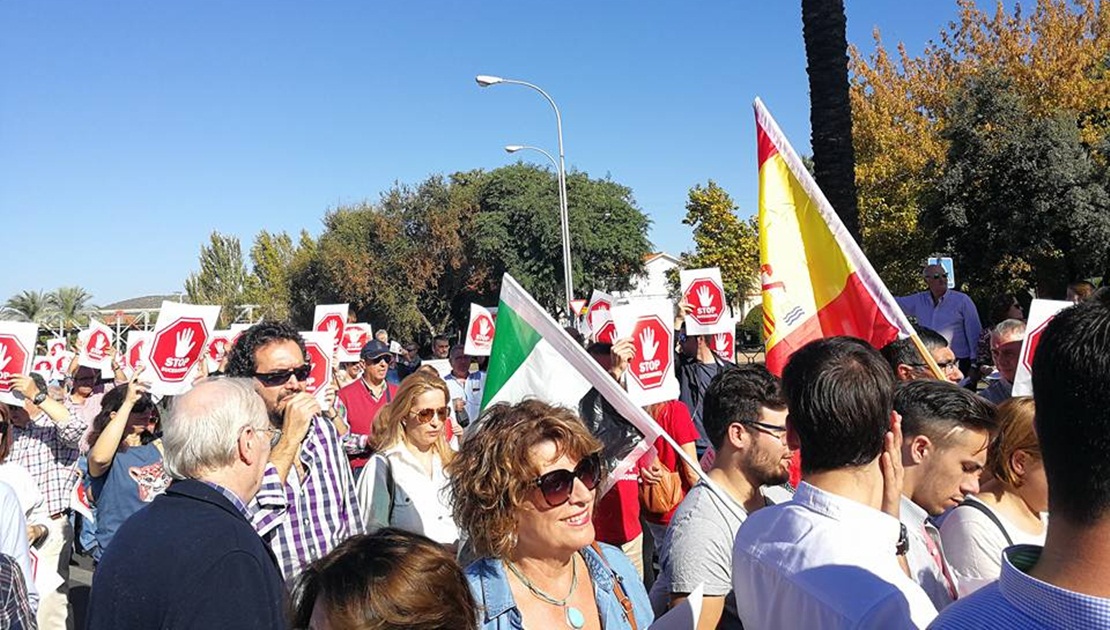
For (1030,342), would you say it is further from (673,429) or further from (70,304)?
(70,304)

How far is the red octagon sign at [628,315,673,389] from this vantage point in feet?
19.6

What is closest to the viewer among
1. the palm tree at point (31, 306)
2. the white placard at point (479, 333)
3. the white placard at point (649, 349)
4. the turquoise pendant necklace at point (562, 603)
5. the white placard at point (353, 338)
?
the turquoise pendant necklace at point (562, 603)

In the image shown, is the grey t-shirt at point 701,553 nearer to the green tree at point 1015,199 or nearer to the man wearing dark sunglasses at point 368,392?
the man wearing dark sunglasses at point 368,392

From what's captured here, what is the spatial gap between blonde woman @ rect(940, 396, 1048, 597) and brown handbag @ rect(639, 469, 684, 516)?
1873 mm

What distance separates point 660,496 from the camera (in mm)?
4727

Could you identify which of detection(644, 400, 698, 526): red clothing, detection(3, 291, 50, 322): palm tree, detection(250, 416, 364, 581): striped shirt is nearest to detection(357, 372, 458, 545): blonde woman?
detection(250, 416, 364, 581): striped shirt

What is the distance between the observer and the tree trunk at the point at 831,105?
8180 mm

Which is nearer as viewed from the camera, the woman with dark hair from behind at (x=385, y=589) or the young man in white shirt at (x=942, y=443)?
the woman with dark hair from behind at (x=385, y=589)

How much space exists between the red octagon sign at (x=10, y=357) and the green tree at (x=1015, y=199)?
65.9 ft

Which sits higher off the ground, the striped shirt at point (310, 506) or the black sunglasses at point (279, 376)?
the black sunglasses at point (279, 376)

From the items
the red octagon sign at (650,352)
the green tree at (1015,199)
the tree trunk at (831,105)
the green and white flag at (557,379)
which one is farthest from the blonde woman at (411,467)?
the green tree at (1015,199)

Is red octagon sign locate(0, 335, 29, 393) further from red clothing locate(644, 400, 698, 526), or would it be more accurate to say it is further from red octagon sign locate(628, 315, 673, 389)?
red clothing locate(644, 400, 698, 526)

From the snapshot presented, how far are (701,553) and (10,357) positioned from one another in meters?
5.94

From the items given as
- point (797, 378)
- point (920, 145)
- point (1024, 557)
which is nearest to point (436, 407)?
point (797, 378)
